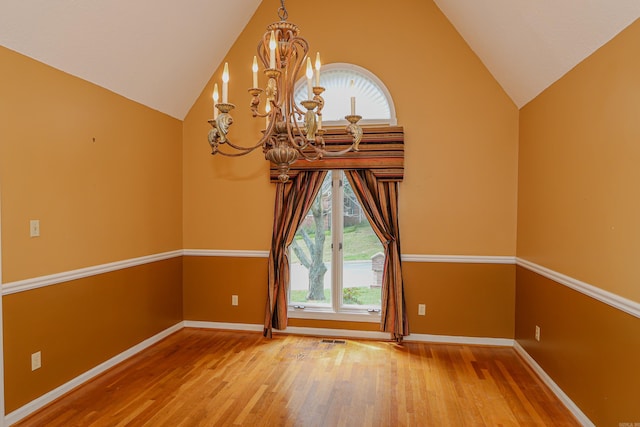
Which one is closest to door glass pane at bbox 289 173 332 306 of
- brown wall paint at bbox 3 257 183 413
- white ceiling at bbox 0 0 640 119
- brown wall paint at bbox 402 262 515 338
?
brown wall paint at bbox 402 262 515 338

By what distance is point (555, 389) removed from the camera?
2859 mm

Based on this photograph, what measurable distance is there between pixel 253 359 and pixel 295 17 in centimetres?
342

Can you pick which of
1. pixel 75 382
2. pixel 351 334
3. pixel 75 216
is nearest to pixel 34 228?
pixel 75 216

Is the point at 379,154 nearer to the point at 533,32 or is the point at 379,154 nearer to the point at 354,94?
the point at 354,94

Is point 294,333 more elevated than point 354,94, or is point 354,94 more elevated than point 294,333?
point 354,94

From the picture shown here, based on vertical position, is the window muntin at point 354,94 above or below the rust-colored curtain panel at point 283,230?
above

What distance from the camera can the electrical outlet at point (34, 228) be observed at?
2613mm

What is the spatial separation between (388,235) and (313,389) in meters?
1.65

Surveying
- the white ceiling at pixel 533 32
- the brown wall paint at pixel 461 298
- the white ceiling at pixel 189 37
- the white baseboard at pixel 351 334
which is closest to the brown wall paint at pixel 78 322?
the white baseboard at pixel 351 334

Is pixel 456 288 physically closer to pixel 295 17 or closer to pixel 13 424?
pixel 295 17

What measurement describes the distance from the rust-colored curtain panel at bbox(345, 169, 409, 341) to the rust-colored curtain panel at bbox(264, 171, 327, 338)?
20.5 inches

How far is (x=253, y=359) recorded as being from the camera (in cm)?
354

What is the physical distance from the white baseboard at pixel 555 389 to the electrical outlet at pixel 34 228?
12.2 ft

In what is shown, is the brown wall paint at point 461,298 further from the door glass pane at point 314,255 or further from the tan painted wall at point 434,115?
the door glass pane at point 314,255
